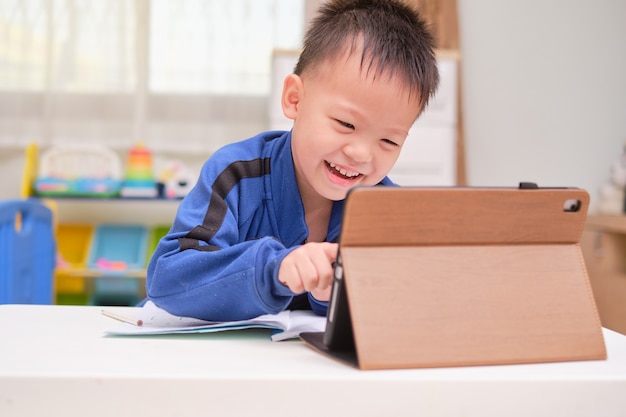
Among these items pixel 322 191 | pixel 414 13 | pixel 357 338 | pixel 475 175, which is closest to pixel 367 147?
pixel 322 191

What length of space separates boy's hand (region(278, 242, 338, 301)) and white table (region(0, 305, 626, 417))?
70mm

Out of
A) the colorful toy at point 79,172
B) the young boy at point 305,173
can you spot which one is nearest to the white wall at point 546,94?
the colorful toy at point 79,172

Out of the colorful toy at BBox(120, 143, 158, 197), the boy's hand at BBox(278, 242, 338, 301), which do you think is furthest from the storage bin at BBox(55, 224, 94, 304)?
the boy's hand at BBox(278, 242, 338, 301)

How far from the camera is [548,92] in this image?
339 cm

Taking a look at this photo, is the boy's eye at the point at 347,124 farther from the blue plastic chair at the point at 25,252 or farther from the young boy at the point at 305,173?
the blue plastic chair at the point at 25,252

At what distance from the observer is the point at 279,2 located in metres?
3.39

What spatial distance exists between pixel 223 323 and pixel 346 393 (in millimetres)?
256

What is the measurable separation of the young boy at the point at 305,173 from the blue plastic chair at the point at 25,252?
842mm

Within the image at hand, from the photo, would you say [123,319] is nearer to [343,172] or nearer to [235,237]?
[235,237]

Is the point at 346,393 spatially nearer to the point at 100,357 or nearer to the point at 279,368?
the point at 279,368

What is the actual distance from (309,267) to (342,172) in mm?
294

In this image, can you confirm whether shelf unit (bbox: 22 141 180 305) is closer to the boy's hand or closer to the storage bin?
the storage bin

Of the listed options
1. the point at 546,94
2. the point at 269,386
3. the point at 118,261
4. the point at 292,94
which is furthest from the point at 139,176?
the point at 269,386

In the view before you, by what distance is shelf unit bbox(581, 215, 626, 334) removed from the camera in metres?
2.67
